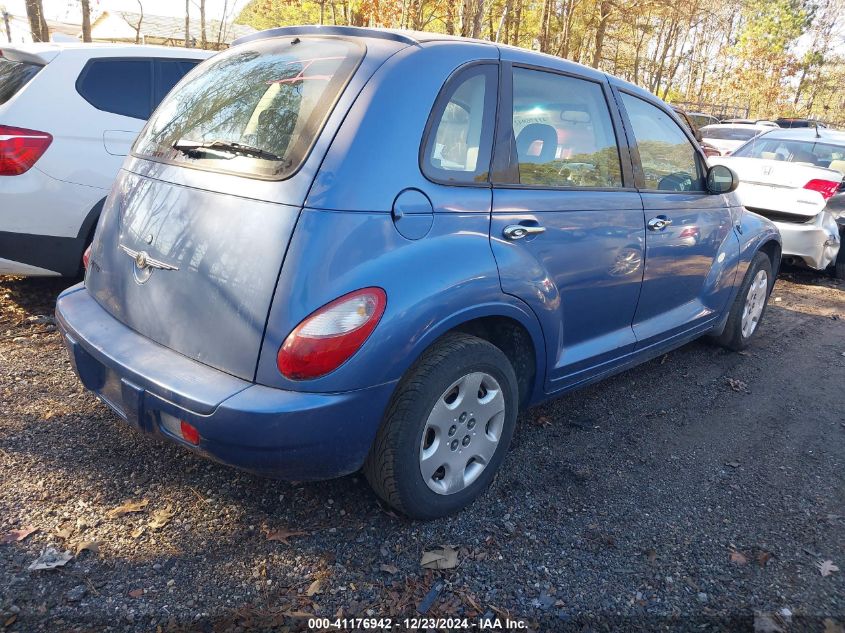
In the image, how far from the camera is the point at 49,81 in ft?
14.3

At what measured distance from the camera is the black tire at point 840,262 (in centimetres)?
777

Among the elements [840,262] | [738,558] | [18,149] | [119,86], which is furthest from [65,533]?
[840,262]

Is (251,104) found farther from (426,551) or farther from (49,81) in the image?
(49,81)

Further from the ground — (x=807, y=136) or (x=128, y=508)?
(x=807, y=136)

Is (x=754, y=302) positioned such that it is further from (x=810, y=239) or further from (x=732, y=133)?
(x=732, y=133)

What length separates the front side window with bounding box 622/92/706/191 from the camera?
359 centimetres

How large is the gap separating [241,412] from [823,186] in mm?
7304

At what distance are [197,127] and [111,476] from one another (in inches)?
59.4

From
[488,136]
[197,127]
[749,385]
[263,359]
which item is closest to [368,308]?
[263,359]

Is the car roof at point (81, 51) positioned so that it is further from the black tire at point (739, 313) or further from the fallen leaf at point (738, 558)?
the fallen leaf at point (738, 558)

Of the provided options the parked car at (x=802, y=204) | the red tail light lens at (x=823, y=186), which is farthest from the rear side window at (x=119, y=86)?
the red tail light lens at (x=823, y=186)

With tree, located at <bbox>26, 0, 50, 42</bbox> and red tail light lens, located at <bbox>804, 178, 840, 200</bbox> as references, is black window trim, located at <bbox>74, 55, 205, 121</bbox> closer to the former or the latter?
red tail light lens, located at <bbox>804, 178, 840, 200</bbox>

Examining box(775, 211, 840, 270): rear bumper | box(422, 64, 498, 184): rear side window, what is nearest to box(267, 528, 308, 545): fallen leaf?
box(422, 64, 498, 184): rear side window

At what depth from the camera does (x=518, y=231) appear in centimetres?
271
